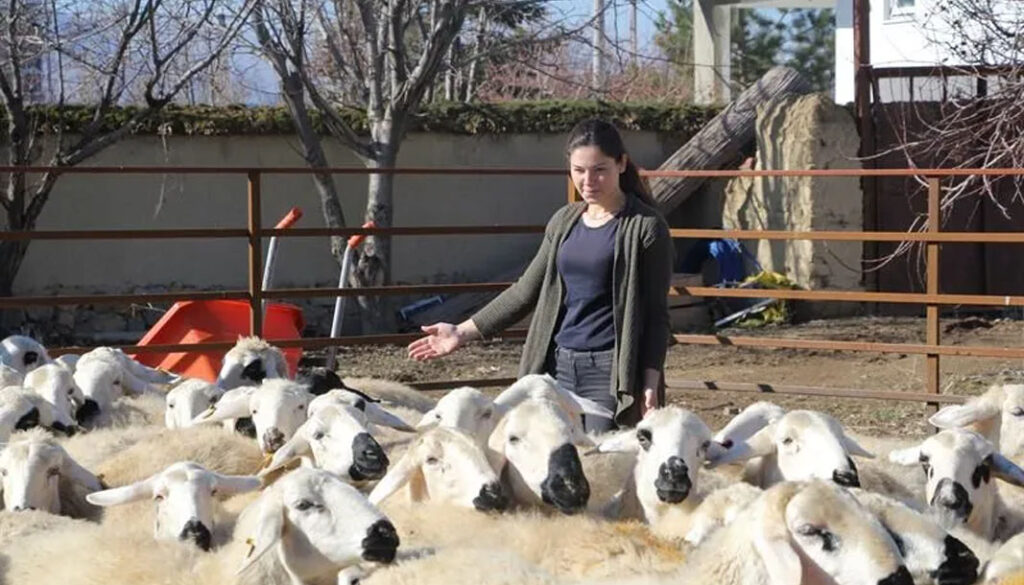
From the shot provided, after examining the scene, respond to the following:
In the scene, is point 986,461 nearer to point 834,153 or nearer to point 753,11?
point 834,153

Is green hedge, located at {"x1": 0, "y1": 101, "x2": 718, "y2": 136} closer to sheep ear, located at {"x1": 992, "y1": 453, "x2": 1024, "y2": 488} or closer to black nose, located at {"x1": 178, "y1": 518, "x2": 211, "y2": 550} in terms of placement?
black nose, located at {"x1": 178, "y1": 518, "x2": 211, "y2": 550}

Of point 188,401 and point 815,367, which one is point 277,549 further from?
→ point 815,367

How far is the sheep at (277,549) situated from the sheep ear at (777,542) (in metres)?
1.13

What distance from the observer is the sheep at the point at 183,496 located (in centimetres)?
537

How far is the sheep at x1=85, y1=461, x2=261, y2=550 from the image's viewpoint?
5.37 m

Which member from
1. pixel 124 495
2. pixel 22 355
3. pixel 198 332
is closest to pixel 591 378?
pixel 124 495

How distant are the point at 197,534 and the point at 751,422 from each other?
7.72ft

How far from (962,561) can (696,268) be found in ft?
40.9

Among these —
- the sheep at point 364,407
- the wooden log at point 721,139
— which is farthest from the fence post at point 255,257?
the wooden log at point 721,139

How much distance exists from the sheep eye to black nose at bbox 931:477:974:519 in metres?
1.01

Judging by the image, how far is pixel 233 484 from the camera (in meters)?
5.62

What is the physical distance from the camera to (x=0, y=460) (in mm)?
6230

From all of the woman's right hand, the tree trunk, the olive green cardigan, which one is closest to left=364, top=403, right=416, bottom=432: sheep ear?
the woman's right hand

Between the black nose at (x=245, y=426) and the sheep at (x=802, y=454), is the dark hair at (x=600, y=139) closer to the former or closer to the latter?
the sheep at (x=802, y=454)
